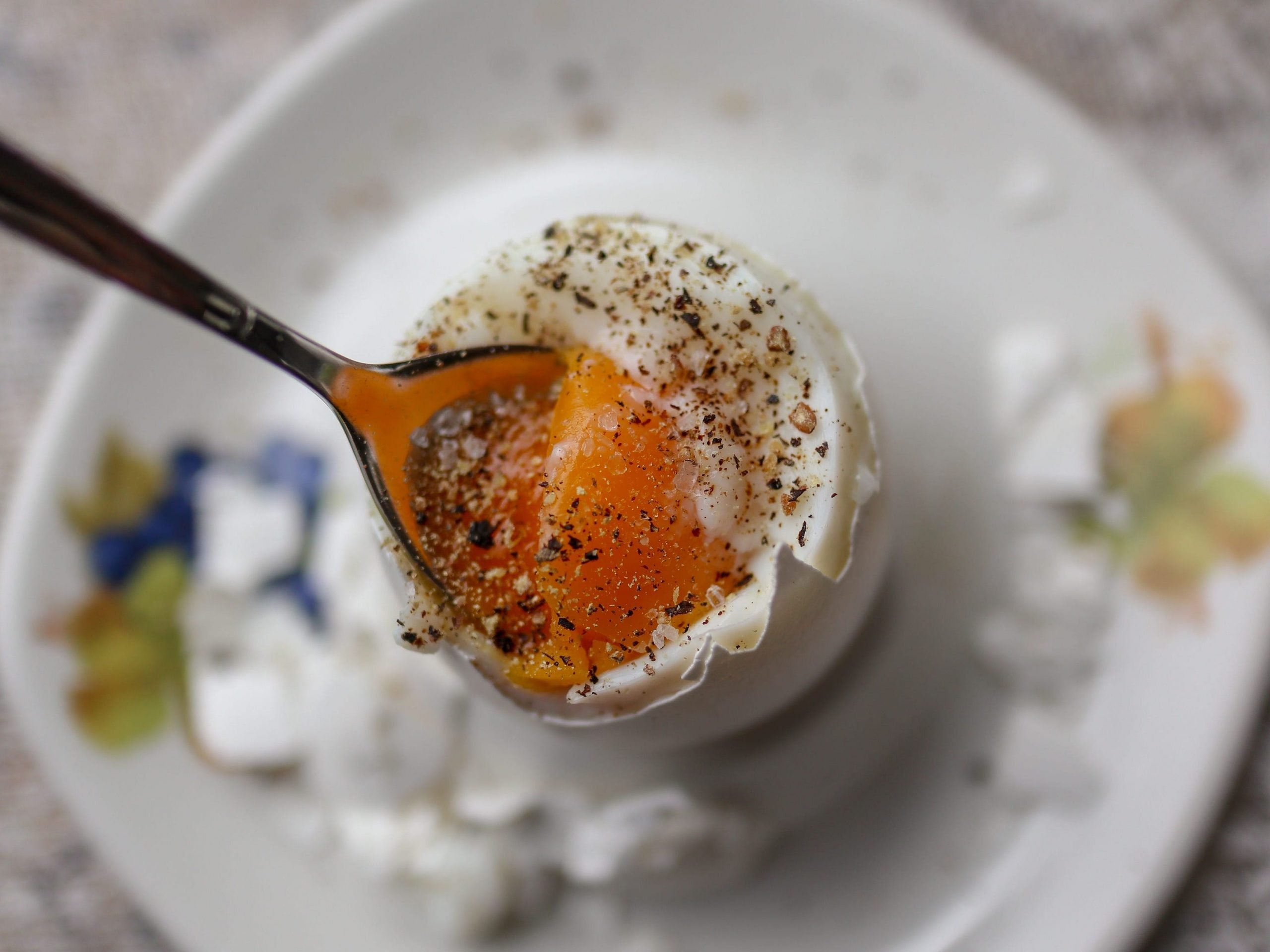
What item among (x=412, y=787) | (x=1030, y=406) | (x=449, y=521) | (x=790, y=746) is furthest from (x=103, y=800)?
(x=1030, y=406)

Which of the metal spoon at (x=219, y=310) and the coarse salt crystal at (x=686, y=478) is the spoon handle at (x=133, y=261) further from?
the coarse salt crystal at (x=686, y=478)

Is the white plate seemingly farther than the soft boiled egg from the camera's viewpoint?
Yes

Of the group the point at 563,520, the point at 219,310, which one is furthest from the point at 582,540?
the point at 219,310

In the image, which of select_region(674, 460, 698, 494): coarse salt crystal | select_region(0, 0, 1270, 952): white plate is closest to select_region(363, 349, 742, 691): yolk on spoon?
select_region(674, 460, 698, 494): coarse salt crystal

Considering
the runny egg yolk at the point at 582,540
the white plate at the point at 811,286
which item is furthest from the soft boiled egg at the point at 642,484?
the white plate at the point at 811,286

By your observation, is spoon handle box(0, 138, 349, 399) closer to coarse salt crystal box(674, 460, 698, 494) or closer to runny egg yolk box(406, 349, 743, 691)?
runny egg yolk box(406, 349, 743, 691)

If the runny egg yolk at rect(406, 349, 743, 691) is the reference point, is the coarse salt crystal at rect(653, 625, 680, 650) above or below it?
below

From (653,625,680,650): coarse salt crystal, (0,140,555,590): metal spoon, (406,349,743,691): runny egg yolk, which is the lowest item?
(653,625,680,650): coarse salt crystal

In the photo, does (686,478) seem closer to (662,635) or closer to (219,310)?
(662,635)
